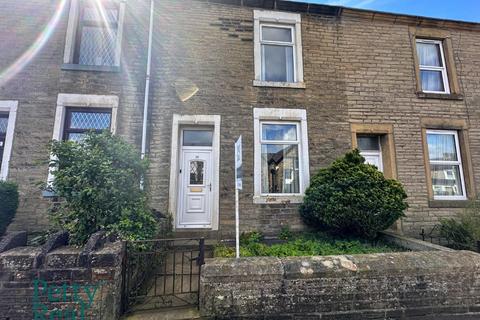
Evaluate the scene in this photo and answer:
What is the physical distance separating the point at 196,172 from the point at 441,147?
23.5 feet

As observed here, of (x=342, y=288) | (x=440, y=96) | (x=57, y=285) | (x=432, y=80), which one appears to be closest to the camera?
(x=57, y=285)

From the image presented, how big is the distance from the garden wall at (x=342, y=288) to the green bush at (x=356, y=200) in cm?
194

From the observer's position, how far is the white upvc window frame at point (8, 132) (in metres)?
5.50

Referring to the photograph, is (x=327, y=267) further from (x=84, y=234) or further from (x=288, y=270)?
(x=84, y=234)

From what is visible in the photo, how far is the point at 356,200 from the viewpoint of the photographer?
5055mm

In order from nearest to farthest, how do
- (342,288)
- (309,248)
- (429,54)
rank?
1. (342,288)
2. (309,248)
3. (429,54)

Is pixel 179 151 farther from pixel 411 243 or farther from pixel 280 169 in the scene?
pixel 411 243

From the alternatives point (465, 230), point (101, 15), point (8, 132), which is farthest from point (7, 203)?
point (465, 230)

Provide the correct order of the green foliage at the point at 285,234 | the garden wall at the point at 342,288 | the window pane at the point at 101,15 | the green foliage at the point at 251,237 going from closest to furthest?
1. the garden wall at the point at 342,288
2. the green foliage at the point at 251,237
3. the green foliage at the point at 285,234
4. the window pane at the point at 101,15

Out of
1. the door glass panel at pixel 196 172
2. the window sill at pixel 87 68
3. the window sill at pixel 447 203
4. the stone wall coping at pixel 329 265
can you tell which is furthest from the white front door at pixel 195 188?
the window sill at pixel 447 203

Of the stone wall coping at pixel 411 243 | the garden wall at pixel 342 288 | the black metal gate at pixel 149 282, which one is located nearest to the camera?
the garden wall at pixel 342 288

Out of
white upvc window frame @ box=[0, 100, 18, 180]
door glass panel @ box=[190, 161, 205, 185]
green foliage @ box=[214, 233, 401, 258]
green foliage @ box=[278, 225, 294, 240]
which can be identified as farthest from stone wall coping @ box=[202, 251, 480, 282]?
white upvc window frame @ box=[0, 100, 18, 180]

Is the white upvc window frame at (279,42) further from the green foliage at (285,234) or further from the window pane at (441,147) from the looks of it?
the window pane at (441,147)

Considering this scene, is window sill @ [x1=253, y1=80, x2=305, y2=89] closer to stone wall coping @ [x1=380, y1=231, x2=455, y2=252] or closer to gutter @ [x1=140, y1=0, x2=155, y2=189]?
gutter @ [x1=140, y1=0, x2=155, y2=189]
